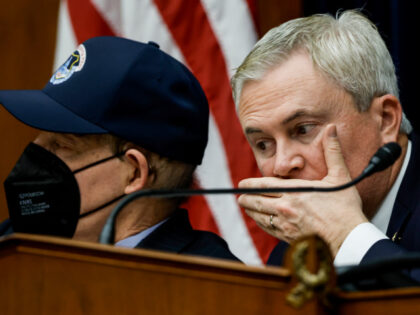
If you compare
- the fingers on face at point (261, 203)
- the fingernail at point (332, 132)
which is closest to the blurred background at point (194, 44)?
the fingers on face at point (261, 203)

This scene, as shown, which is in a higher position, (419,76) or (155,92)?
(155,92)

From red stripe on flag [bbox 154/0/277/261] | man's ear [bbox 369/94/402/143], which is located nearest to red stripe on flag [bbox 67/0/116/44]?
red stripe on flag [bbox 154/0/277/261]

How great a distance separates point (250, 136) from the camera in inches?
67.2

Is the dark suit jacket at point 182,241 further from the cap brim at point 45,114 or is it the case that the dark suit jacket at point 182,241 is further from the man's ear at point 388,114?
the man's ear at point 388,114

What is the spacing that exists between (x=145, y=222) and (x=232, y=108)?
915mm

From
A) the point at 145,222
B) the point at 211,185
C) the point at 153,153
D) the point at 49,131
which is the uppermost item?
the point at 49,131

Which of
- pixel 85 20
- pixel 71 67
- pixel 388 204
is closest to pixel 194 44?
pixel 85 20

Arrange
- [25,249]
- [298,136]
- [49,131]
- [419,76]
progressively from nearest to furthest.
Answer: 1. [25,249]
2. [49,131]
3. [298,136]
4. [419,76]

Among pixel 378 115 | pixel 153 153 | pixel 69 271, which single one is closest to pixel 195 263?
pixel 69 271

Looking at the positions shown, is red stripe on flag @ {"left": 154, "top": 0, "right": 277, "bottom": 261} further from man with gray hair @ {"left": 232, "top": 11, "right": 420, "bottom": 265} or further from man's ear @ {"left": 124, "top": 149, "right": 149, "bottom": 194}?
man's ear @ {"left": 124, "top": 149, "right": 149, "bottom": 194}

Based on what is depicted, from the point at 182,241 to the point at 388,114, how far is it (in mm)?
633

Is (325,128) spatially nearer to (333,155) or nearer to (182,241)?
(333,155)

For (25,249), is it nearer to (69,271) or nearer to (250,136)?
(69,271)

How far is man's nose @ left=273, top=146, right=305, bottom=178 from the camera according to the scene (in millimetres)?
1569
